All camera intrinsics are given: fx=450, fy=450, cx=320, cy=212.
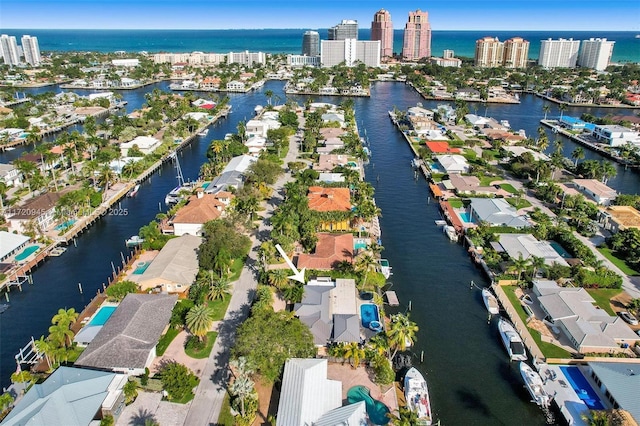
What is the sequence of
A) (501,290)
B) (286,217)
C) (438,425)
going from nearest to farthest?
(438,425) < (501,290) < (286,217)

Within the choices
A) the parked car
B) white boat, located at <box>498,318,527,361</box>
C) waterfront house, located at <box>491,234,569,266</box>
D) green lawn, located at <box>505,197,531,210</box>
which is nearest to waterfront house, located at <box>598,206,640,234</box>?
green lawn, located at <box>505,197,531,210</box>

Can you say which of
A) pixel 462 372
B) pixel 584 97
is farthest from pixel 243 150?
pixel 584 97

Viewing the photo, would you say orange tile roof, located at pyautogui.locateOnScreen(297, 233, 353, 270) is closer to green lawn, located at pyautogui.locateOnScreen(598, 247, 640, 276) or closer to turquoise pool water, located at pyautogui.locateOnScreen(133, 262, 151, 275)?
turquoise pool water, located at pyautogui.locateOnScreen(133, 262, 151, 275)

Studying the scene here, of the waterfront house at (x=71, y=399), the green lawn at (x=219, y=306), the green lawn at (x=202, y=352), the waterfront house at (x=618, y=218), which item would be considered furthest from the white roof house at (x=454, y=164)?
the waterfront house at (x=71, y=399)

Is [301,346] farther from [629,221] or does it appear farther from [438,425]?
[629,221]

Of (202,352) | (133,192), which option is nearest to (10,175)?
(133,192)

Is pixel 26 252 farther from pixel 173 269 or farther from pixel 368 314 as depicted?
pixel 368 314
